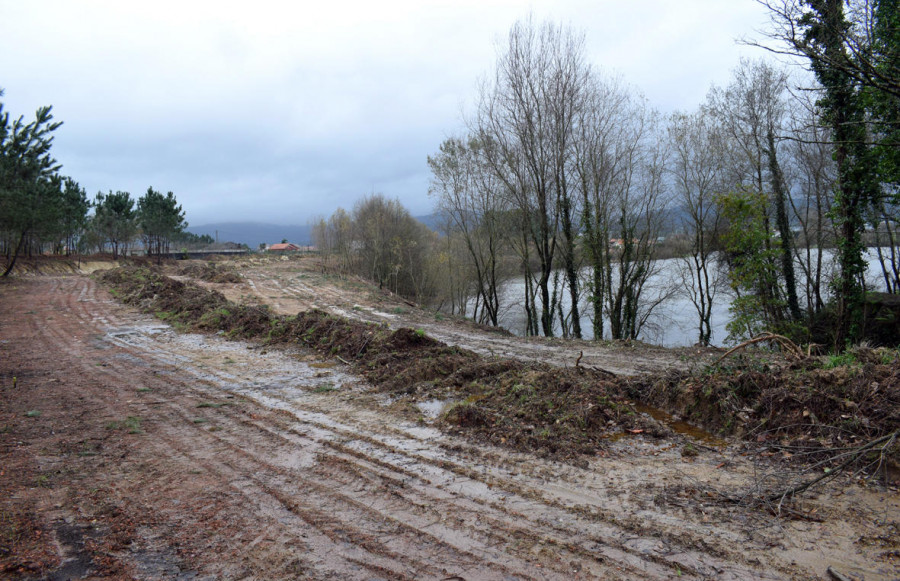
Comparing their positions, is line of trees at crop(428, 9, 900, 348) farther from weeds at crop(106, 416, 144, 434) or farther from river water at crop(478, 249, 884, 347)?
weeds at crop(106, 416, 144, 434)

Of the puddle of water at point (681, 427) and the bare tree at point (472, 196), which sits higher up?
the bare tree at point (472, 196)

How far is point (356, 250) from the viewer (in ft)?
136

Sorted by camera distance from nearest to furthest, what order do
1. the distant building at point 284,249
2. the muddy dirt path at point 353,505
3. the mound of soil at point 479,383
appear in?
the muddy dirt path at point 353,505 < the mound of soil at point 479,383 < the distant building at point 284,249

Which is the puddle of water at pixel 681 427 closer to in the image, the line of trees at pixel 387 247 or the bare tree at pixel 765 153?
the bare tree at pixel 765 153

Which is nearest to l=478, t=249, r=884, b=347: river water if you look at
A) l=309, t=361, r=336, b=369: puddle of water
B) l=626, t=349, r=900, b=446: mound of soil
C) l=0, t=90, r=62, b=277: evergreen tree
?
l=309, t=361, r=336, b=369: puddle of water

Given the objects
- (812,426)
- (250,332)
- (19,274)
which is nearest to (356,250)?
(19,274)

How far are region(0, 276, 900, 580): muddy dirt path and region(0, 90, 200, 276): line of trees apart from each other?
27.6 meters

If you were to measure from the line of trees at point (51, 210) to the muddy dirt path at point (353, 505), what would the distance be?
27587 millimetres

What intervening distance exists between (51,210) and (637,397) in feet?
119

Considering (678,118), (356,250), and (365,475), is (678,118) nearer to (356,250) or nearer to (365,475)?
(365,475)

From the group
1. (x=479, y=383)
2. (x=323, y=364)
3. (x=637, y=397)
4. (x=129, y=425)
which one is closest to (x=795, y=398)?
(x=637, y=397)

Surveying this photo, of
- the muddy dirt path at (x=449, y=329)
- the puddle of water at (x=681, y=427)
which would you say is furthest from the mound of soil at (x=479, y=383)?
the muddy dirt path at (x=449, y=329)

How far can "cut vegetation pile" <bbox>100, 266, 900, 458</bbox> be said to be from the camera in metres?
4.89

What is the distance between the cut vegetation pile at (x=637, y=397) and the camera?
4.89 metres
